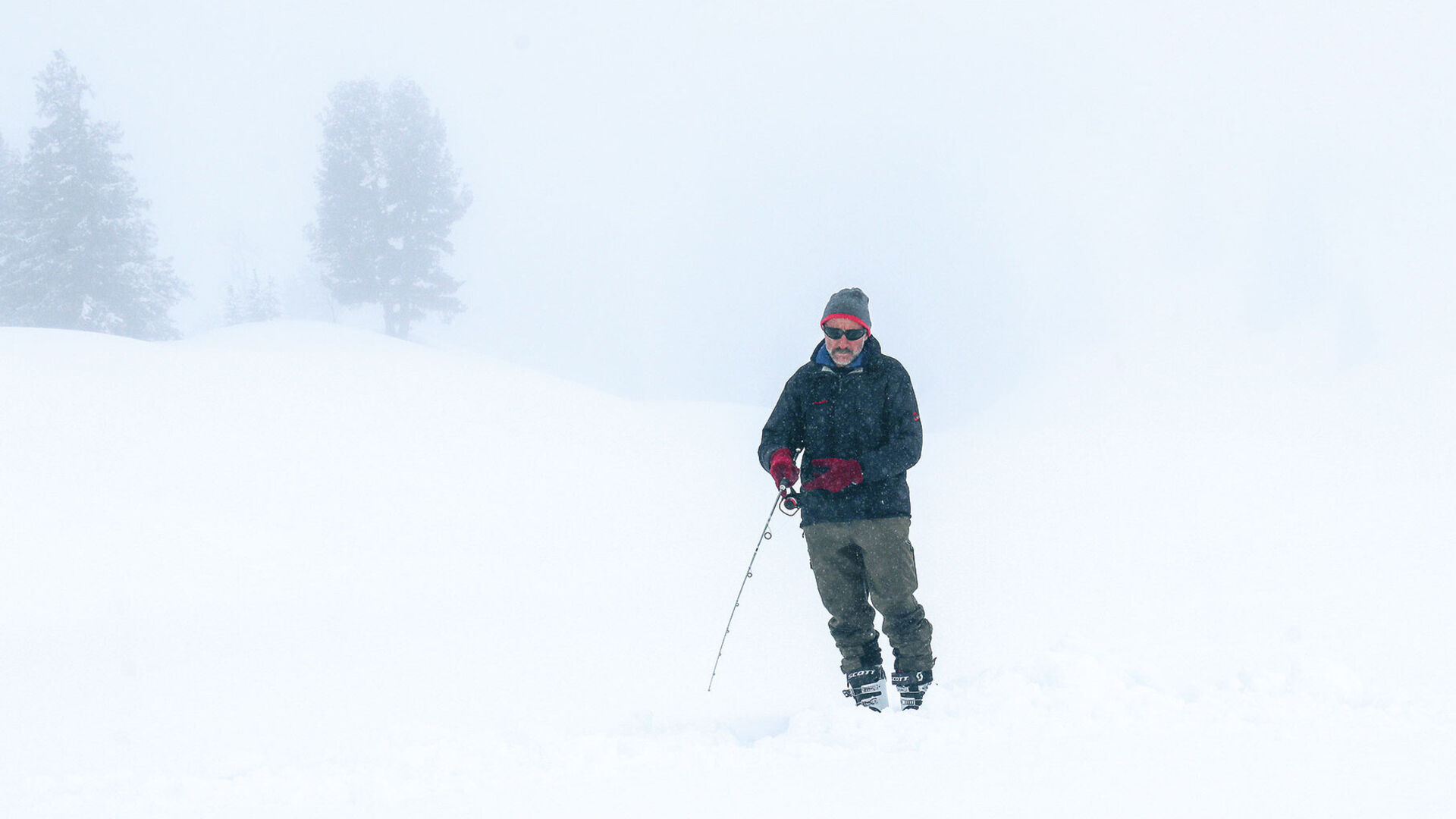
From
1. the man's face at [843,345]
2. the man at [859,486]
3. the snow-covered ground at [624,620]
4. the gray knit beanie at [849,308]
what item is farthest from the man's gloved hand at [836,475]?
the snow-covered ground at [624,620]

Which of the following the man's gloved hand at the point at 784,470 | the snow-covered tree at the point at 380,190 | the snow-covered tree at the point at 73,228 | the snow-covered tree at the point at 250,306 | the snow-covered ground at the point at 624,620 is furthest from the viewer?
the snow-covered tree at the point at 250,306

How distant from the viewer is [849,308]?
4.57 m

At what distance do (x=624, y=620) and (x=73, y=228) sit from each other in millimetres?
31152

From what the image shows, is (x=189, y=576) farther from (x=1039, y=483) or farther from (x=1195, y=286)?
(x=1195, y=286)

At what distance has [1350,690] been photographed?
14.2 ft

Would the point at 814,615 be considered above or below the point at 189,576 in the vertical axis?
below

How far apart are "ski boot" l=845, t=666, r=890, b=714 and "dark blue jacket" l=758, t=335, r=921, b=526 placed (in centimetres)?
82

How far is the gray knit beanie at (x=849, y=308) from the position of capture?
4562 mm

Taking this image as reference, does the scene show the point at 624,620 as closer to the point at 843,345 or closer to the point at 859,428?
the point at 859,428

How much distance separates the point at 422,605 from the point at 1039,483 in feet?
29.5

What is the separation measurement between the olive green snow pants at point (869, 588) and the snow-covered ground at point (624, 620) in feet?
1.00

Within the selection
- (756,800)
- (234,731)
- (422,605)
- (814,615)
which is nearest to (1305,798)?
(756,800)

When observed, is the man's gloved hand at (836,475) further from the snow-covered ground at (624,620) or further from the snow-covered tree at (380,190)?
the snow-covered tree at (380,190)

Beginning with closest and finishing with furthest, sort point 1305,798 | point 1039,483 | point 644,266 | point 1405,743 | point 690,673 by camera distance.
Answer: point 1305,798
point 1405,743
point 690,673
point 1039,483
point 644,266
